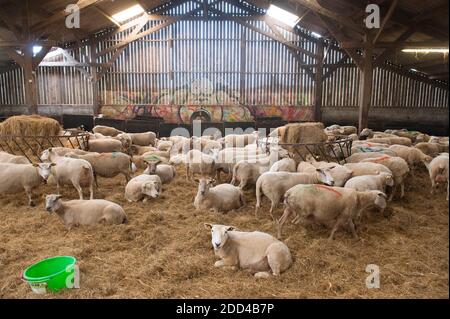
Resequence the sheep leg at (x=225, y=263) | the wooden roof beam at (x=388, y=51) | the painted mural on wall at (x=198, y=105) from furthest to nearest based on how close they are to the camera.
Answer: the painted mural on wall at (x=198, y=105) → the wooden roof beam at (x=388, y=51) → the sheep leg at (x=225, y=263)

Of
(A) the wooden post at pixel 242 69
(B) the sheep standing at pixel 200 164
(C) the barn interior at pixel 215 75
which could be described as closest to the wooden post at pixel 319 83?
(C) the barn interior at pixel 215 75

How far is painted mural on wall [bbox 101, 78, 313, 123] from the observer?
2078 cm

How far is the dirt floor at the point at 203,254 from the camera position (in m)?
3.65

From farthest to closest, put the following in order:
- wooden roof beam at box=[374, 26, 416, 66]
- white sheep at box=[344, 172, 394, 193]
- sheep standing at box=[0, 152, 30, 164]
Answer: wooden roof beam at box=[374, 26, 416, 66], sheep standing at box=[0, 152, 30, 164], white sheep at box=[344, 172, 394, 193]

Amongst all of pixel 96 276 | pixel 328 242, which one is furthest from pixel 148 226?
pixel 328 242

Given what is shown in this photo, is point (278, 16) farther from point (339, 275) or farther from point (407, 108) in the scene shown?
point (339, 275)

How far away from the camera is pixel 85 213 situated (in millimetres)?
5422

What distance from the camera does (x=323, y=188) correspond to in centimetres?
500

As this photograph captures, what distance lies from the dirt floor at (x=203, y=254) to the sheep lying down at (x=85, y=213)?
0.15 m

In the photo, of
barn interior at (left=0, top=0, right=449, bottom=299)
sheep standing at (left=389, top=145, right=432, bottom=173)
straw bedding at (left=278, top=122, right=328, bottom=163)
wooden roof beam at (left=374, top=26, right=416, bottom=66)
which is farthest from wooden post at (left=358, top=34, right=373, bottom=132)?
straw bedding at (left=278, top=122, right=328, bottom=163)

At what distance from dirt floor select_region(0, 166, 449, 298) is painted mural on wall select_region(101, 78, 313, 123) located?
576 inches

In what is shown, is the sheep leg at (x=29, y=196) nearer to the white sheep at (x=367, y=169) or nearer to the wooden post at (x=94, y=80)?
the white sheep at (x=367, y=169)

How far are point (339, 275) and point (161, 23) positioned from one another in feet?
63.5

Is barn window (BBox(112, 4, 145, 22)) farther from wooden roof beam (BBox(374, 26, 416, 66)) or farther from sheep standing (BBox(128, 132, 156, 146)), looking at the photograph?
wooden roof beam (BBox(374, 26, 416, 66))
